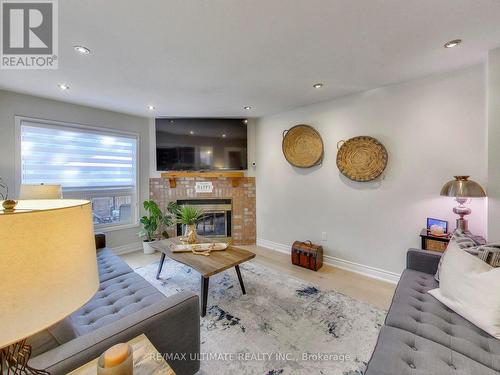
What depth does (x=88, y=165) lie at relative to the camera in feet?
11.3

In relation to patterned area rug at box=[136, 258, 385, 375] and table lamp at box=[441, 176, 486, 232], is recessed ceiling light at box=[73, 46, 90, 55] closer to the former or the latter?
patterned area rug at box=[136, 258, 385, 375]

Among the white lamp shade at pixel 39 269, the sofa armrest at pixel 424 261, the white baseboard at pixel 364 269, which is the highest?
the white lamp shade at pixel 39 269

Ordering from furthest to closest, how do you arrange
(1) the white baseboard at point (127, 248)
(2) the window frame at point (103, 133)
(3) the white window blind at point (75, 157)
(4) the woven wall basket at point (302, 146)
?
(1) the white baseboard at point (127, 248), (4) the woven wall basket at point (302, 146), (3) the white window blind at point (75, 157), (2) the window frame at point (103, 133)

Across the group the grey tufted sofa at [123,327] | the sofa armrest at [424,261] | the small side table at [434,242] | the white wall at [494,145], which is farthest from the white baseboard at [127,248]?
the white wall at [494,145]

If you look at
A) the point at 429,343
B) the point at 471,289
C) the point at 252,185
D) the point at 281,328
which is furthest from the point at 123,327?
the point at 252,185

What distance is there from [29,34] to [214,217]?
10.5ft

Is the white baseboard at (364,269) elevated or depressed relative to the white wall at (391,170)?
depressed

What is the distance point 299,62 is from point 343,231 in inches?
87.5

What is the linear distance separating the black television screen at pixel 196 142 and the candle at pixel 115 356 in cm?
331

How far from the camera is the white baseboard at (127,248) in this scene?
3709 mm

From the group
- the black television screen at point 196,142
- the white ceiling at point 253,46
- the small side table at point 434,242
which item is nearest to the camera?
the white ceiling at point 253,46

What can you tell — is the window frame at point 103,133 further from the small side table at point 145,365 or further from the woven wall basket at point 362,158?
the woven wall basket at point 362,158

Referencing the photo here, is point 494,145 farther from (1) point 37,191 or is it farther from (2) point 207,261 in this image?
(1) point 37,191

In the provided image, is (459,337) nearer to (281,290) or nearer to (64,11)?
(281,290)
